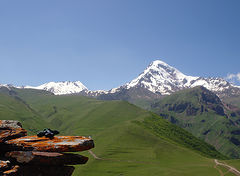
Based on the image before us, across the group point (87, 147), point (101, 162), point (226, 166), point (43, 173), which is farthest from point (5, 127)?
point (101, 162)

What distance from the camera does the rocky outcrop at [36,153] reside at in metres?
23.9

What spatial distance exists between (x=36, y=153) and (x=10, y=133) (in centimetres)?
506

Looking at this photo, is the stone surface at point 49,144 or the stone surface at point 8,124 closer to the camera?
the stone surface at point 49,144

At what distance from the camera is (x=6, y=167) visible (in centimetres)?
2397

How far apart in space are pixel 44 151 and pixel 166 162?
184 metres

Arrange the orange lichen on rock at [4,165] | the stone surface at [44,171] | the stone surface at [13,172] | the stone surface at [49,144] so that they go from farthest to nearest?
1. the stone surface at [49,144]
2. the stone surface at [44,171]
3. the orange lichen on rock at [4,165]
4. the stone surface at [13,172]

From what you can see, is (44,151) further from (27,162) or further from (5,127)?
(5,127)

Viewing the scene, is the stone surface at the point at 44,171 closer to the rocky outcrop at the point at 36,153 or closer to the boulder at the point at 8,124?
the rocky outcrop at the point at 36,153

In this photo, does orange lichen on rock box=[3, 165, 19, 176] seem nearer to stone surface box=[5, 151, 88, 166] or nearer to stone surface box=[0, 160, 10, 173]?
stone surface box=[0, 160, 10, 173]

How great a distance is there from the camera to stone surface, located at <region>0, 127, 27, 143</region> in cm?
2561

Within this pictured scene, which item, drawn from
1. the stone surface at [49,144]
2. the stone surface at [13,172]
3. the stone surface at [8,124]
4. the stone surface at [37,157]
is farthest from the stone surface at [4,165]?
the stone surface at [8,124]

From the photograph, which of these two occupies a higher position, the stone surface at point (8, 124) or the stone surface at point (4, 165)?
the stone surface at point (8, 124)

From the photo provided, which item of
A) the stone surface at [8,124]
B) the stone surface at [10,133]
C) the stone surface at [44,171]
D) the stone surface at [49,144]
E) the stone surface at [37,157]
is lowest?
the stone surface at [44,171]

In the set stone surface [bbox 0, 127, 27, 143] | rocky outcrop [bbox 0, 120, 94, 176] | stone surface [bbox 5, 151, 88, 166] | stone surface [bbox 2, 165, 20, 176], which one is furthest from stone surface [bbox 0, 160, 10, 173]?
stone surface [bbox 0, 127, 27, 143]
